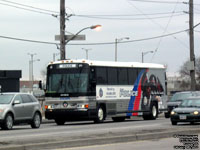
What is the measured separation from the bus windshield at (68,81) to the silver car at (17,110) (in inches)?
126

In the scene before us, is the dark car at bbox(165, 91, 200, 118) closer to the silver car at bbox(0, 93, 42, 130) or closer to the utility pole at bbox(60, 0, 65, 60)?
the utility pole at bbox(60, 0, 65, 60)

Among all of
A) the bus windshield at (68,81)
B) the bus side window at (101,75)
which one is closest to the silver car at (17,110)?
the bus windshield at (68,81)

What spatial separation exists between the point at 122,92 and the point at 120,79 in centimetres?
79

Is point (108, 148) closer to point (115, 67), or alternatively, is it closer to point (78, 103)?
point (78, 103)

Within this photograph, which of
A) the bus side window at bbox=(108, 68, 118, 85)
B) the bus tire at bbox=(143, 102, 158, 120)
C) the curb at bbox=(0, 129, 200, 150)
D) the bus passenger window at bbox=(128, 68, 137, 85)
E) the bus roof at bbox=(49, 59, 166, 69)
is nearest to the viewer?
the curb at bbox=(0, 129, 200, 150)

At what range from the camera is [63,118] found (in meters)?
29.7

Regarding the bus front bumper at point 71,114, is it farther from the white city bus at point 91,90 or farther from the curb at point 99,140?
the curb at point 99,140

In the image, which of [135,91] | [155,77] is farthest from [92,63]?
[155,77]

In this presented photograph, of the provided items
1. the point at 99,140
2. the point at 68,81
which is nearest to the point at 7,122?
the point at 68,81

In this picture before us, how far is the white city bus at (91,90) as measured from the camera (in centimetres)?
2939

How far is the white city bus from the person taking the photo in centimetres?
2939

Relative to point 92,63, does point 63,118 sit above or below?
below

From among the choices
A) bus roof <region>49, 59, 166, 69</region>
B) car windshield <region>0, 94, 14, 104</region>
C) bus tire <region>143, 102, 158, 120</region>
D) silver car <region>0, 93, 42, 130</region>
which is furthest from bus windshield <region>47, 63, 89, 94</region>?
A: bus tire <region>143, 102, 158, 120</region>

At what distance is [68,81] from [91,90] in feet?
4.35
